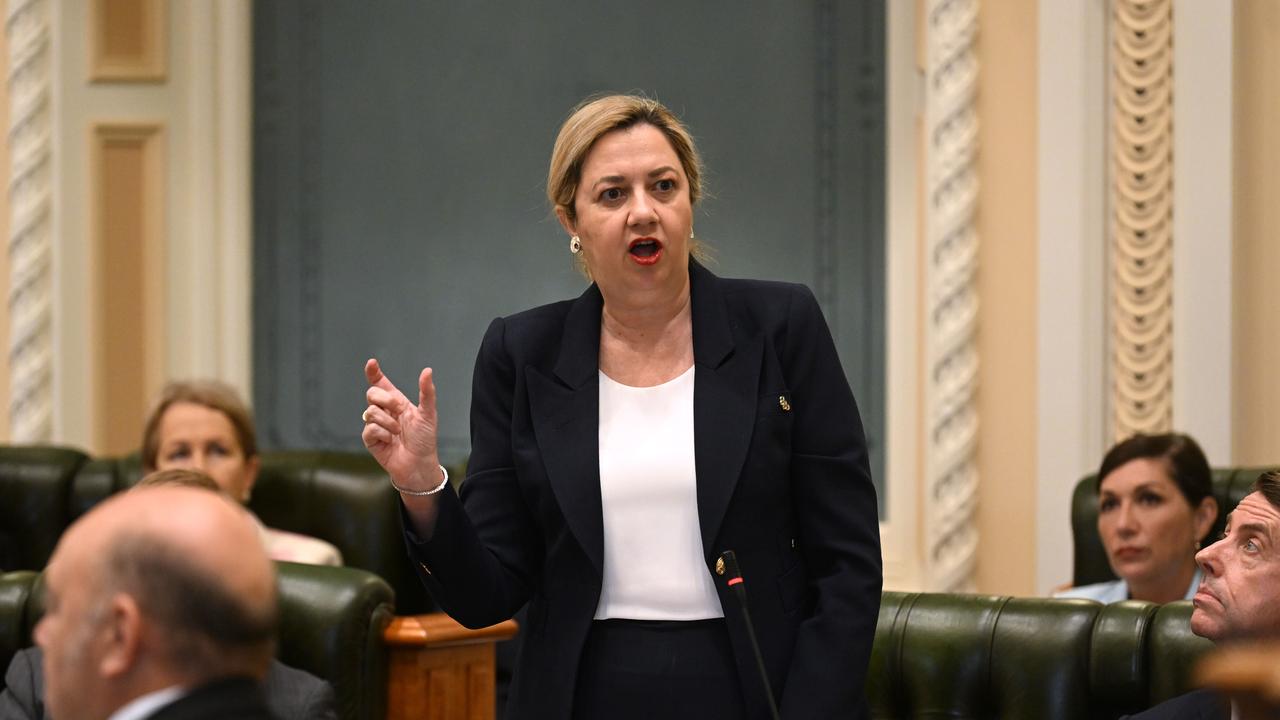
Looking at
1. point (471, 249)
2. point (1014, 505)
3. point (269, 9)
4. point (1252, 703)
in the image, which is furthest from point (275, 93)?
point (1252, 703)

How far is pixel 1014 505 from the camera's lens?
488cm

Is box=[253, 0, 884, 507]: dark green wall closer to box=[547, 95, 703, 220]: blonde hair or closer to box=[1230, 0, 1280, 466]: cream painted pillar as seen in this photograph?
box=[1230, 0, 1280, 466]: cream painted pillar

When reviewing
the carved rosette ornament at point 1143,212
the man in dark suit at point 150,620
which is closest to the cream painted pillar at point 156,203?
the carved rosette ornament at point 1143,212

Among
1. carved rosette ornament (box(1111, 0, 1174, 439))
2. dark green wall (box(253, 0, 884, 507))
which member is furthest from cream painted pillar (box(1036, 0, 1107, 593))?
dark green wall (box(253, 0, 884, 507))

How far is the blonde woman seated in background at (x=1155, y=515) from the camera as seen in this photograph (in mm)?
3777

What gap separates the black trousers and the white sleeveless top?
0.02m

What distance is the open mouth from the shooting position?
7.16 feet

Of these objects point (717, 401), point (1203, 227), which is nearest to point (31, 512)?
point (717, 401)

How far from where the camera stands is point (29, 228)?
18.5 feet

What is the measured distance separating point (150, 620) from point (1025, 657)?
1723 millimetres

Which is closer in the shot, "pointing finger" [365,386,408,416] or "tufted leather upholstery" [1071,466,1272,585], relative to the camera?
"pointing finger" [365,386,408,416]

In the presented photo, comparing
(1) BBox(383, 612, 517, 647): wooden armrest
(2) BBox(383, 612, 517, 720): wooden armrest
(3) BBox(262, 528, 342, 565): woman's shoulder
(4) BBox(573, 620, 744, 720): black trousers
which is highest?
(4) BBox(573, 620, 744, 720): black trousers

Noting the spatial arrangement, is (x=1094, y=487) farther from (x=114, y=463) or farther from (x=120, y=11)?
(x=120, y=11)

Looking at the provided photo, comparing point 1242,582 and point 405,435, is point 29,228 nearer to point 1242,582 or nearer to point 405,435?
point 405,435
